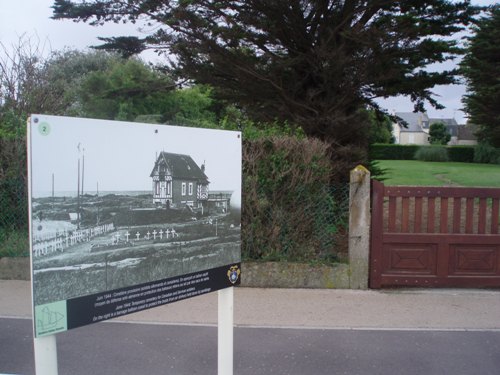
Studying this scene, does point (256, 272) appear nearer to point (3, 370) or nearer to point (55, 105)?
point (3, 370)

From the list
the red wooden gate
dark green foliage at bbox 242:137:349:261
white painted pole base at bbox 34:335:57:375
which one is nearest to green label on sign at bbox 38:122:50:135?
white painted pole base at bbox 34:335:57:375

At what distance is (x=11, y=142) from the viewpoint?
23.5 ft

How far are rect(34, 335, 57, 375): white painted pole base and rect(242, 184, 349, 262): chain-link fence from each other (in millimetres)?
4126

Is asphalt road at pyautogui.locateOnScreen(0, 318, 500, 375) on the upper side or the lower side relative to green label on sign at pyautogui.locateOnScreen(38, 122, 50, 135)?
lower

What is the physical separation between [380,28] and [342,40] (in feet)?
3.12

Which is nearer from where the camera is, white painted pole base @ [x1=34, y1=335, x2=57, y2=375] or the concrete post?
white painted pole base @ [x1=34, y1=335, x2=57, y2=375]

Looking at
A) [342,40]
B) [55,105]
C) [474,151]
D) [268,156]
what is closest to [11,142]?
[268,156]

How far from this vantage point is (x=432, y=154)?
42000mm

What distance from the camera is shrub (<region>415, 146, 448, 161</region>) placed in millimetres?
41688

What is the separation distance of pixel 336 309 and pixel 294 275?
98 centimetres

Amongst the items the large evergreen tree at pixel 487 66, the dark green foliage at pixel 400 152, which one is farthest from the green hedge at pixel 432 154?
the large evergreen tree at pixel 487 66

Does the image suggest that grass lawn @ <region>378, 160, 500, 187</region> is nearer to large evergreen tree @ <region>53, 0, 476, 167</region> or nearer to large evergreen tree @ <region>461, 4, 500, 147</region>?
large evergreen tree @ <region>461, 4, 500, 147</region>

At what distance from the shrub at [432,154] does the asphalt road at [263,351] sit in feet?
130

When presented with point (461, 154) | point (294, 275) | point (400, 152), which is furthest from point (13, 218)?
point (400, 152)
